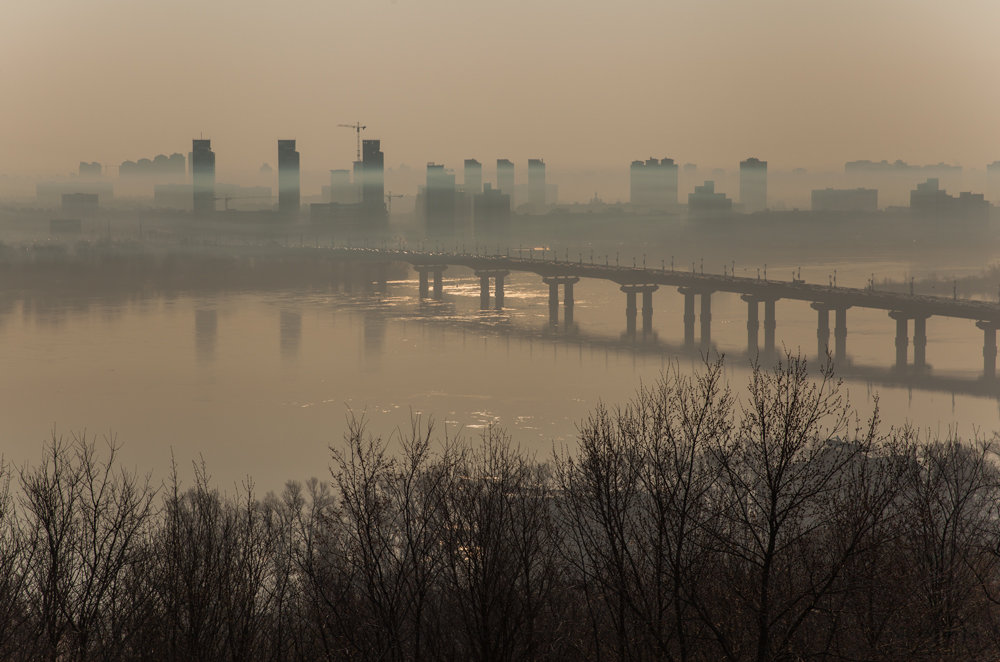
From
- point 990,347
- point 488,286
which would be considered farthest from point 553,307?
point 990,347

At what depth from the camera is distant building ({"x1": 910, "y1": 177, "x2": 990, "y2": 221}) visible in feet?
504

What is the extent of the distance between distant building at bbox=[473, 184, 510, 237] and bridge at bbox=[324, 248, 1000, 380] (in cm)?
6600

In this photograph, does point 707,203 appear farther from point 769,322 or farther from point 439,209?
point 769,322

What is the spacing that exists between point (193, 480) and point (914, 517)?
3073 centimetres

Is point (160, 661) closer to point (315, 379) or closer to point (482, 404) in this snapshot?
point (482, 404)

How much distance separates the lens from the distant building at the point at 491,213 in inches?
7087

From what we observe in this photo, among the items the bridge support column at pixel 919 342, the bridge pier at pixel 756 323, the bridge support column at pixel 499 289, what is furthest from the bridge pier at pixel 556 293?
the bridge support column at pixel 919 342

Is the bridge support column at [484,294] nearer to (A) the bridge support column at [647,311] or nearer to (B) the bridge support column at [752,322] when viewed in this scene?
(A) the bridge support column at [647,311]

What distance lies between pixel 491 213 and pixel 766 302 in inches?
4114

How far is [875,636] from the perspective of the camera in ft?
26.5

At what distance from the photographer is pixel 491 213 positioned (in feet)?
593

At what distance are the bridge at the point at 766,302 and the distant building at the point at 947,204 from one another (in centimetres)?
7645

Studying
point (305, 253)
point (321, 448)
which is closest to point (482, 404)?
point (321, 448)

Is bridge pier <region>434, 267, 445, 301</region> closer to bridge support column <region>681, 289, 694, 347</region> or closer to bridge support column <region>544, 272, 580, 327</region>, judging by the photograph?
bridge support column <region>544, 272, 580, 327</region>
